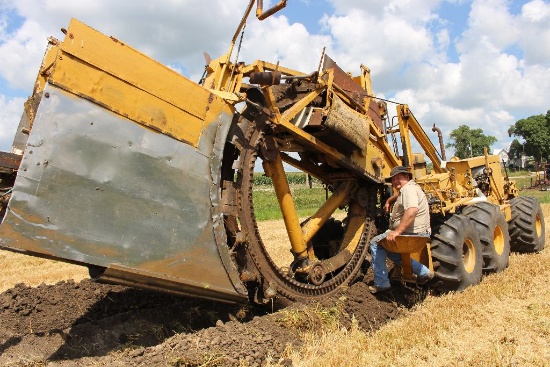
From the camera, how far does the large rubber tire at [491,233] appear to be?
681 cm

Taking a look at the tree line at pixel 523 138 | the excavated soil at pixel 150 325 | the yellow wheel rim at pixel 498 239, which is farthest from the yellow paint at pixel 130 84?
the tree line at pixel 523 138

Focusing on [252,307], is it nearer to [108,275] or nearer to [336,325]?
[336,325]

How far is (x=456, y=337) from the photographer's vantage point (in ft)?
13.6

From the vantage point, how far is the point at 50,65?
361 centimetres

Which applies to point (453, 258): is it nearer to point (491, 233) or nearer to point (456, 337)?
point (491, 233)

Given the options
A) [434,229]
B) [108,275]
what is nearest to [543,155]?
[434,229]

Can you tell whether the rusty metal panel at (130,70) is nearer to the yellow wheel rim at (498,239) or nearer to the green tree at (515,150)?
the yellow wheel rim at (498,239)

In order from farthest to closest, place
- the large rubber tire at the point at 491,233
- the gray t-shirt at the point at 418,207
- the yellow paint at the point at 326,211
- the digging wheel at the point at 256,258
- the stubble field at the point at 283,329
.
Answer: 1. the large rubber tire at the point at 491,233
2. the yellow paint at the point at 326,211
3. the gray t-shirt at the point at 418,207
4. the digging wheel at the point at 256,258
5. the stubble field at the point at 283,329

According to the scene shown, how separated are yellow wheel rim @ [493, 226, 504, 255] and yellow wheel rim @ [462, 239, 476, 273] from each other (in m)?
1.11

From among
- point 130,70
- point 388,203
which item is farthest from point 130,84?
point 388,203

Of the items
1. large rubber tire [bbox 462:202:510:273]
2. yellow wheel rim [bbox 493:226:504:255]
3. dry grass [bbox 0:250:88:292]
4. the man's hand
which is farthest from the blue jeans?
dry grass [bbox 0:250:88:292]

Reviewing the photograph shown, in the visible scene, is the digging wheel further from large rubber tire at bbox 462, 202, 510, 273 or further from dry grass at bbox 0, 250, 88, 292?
dry grass at bbox 0, 250, 88, 292

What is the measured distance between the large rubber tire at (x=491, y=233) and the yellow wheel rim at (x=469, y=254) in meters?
0.36

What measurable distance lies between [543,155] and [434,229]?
69.4 meters
